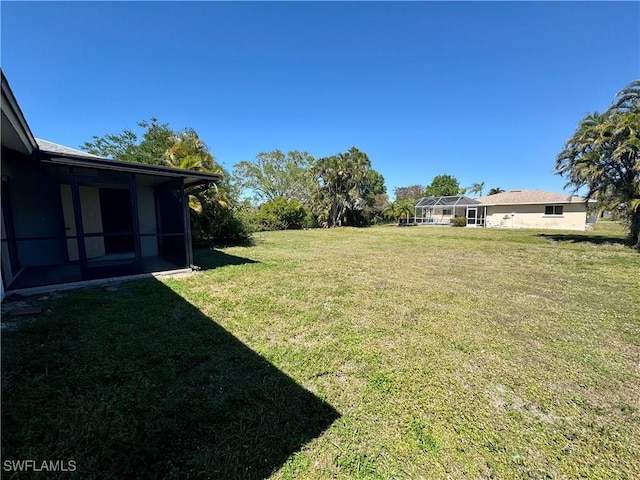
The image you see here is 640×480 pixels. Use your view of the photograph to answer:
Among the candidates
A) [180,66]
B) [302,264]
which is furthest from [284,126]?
[302,264]

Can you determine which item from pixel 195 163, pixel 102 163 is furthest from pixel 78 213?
pixel 195 163

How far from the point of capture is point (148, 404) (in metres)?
2.24

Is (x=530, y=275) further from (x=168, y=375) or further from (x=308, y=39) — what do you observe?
(x=308, y=39)

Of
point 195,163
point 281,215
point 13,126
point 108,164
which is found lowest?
point 281,215

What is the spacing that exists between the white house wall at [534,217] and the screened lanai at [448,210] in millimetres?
1122

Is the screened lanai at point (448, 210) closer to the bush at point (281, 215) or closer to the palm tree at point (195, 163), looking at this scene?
the bush at point (281, 215)

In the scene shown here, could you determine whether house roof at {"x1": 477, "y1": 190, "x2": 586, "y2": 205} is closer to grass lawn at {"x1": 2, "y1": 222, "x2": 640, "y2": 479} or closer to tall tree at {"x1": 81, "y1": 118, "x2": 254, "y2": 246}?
grass lawn at {"x1": 2, "y1": 222, "x2": 640, "y2": 479}

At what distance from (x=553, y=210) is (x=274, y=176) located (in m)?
31.3

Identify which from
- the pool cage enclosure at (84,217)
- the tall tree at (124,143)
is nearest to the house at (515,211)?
the pool cage enclosure at (84,217)

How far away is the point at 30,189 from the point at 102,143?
19918 millimetres

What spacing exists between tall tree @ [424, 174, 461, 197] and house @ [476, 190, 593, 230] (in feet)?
80.4

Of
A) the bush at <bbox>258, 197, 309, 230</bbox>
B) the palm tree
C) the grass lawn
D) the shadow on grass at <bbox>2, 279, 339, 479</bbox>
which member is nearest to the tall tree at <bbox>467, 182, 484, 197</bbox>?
the bush at <bbox>258, 197, 309, 230</bbox>

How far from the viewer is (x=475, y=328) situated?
3945 millimetres

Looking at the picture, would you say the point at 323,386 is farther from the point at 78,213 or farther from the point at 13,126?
the point at 78,213
